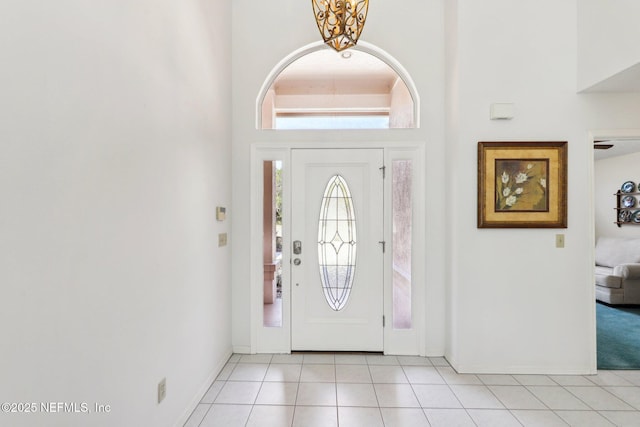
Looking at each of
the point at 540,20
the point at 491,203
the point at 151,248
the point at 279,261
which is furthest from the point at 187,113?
the point at 540,20

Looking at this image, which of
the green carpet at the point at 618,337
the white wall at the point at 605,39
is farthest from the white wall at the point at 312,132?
the green carpet at the point at 618,337

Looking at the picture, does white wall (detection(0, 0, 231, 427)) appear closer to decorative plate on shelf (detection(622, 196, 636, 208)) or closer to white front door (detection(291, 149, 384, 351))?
white front door (detection(291, 149, 384, 351))

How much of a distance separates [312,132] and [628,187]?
6.40 m

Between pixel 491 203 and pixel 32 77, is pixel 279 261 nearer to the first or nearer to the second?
pixel 491 203

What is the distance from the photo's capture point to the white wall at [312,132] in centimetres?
315

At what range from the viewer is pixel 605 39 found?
2.52 metres

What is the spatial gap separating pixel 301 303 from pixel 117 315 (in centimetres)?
194

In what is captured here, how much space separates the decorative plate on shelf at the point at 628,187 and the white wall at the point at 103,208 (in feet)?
24.4

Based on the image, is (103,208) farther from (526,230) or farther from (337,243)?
(526,230)

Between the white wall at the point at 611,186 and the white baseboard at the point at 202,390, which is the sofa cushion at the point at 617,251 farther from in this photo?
the white baseboard at the point at 202,390

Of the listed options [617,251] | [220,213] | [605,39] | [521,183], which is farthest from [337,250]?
[617,251]

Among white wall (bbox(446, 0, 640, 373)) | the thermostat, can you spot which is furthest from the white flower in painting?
the thermostat

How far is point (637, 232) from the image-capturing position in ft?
19.5

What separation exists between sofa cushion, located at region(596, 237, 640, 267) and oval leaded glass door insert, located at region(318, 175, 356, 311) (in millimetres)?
4889
